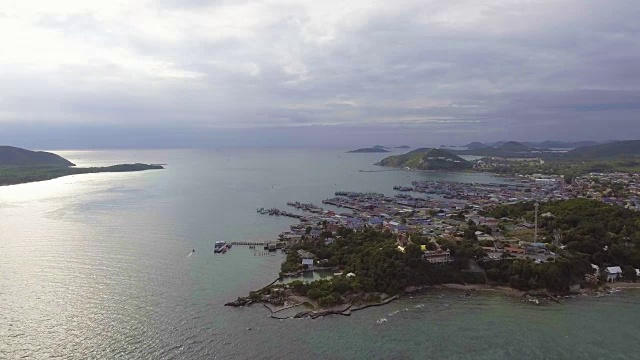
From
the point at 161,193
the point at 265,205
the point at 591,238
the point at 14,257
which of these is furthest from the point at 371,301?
the point at 161,193

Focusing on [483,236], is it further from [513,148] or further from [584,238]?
[513,148]

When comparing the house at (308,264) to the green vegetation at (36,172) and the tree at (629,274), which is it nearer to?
the tree at (629,274)

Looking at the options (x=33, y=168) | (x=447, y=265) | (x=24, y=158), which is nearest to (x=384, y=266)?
(x=447, y=265)

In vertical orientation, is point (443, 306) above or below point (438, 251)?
below

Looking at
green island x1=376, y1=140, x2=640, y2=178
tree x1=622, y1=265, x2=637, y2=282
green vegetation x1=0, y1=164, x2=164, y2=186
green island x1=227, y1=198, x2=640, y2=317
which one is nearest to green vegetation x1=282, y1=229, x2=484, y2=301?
green island x1=227, y1=198, x2=640, y2=317

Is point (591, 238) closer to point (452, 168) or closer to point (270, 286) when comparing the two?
point (270, 286)

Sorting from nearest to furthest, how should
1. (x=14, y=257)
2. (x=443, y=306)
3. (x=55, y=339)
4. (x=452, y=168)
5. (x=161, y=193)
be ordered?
(x=55, y=339), (x=443, y=306), (x=14, y=257), (x=161, y=193), (x=452, y=168)

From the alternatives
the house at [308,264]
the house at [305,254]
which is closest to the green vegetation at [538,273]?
the house at [308,264]
